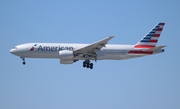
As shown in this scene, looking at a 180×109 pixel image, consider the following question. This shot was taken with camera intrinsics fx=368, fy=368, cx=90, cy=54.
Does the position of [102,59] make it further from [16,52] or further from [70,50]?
[16,52]

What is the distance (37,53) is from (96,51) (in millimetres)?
7712

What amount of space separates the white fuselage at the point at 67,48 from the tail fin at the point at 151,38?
1637 millimetres

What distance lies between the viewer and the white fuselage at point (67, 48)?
47969mm

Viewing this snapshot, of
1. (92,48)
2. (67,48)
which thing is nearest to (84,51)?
(92,48)

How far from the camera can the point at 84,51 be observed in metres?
48.2

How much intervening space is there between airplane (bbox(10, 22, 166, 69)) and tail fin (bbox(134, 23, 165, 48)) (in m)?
0.68

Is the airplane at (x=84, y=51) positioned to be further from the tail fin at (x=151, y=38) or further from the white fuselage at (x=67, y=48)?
the tail fin at (x=151, y=38)

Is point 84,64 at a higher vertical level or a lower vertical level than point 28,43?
lower

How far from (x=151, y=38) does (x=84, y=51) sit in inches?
414

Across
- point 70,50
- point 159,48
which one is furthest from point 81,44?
point 159,48

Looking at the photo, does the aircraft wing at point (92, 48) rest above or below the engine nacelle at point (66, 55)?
above

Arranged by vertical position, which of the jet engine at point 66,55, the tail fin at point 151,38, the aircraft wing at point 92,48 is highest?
the tail fin at point 151,38

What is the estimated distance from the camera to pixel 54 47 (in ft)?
158

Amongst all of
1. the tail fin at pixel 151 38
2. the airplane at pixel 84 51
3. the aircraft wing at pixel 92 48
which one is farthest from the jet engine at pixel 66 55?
the tail fin at pixel 151 38
